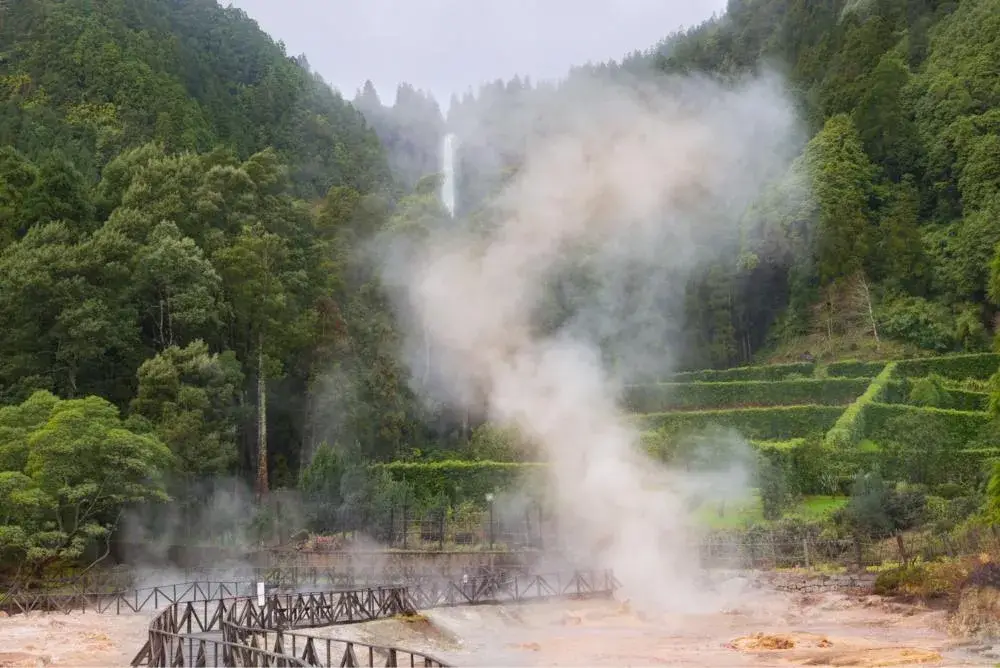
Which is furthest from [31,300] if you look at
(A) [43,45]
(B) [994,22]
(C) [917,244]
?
(B) [994,22]

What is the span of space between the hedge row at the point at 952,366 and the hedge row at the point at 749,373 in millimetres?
4519

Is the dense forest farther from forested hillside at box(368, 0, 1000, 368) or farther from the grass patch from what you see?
the grass patch

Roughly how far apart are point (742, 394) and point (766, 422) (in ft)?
16.7

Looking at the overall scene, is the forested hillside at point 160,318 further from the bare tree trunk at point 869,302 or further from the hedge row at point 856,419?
the bare tree trunk at point 869,302

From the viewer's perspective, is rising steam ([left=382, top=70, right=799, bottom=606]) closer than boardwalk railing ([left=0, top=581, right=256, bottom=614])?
No

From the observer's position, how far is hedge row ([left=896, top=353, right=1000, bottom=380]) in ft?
156

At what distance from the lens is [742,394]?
47.6 m

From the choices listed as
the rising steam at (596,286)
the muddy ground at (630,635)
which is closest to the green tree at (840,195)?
the rising steam at (596,286)

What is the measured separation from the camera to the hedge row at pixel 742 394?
4556 centimetres

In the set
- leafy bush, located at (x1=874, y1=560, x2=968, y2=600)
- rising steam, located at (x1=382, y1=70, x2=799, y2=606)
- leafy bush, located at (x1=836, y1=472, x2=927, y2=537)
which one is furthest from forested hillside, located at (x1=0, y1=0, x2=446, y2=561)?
leafy bush, located at (x1=874, y1=560, x2=968, y2=600)

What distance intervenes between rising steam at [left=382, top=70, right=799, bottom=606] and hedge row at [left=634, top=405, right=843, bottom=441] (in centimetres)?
350

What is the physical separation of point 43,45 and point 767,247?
46.9 m

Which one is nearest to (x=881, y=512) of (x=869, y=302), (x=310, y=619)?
(x=310, y=619)

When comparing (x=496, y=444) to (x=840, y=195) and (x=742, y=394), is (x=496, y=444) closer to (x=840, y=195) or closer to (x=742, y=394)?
(x=742, y=394)
